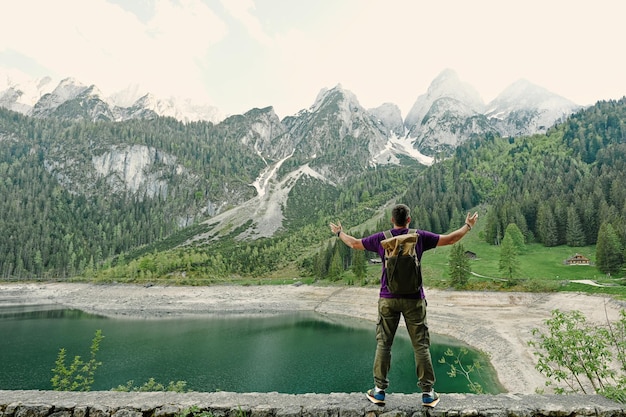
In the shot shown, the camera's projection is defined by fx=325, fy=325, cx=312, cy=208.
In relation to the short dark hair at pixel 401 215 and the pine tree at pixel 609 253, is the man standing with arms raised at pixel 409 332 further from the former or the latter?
the pine tree at pixel 609 253

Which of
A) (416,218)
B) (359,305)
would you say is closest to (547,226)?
(416,218)

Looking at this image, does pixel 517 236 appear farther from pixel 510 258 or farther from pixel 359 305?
pixel 359 305

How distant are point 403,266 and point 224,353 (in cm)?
3780

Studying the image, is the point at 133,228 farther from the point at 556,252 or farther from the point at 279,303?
the point at 556,252

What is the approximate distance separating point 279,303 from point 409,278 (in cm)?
7086

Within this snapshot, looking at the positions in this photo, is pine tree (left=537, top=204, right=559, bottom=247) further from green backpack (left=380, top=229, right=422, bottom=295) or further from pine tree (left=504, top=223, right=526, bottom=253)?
green backpack (left=380, top=229, right=422, bottom=295)

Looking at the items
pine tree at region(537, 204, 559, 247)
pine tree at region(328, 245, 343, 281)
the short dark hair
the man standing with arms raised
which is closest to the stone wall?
the man standing with arms raised

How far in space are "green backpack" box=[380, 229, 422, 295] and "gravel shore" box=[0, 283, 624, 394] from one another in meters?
18.1

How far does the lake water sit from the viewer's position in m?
27.7

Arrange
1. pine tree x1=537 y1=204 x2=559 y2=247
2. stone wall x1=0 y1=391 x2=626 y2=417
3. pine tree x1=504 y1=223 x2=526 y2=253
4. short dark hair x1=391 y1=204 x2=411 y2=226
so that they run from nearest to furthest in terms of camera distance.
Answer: stone wall x1=0 y1=391 x2=626 y2=417
short dark hair x1=391 y1=204 x2=411 y2=226
pine tree x1=504 y1=223 x2=526 y2=253
pine tree x1=537 y1=204 x2=559 y2=247

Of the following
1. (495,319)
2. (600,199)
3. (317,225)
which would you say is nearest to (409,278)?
(495,319)

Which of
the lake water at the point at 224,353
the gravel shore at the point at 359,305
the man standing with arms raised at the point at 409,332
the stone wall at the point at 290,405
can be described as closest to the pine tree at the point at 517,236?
the gravel shore at the point at 359,305

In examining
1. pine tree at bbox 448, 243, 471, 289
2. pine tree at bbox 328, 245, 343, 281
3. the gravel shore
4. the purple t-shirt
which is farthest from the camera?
pine tree at bbox 328, 245, 343, 281

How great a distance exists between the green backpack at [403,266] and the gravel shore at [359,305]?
714 inches
